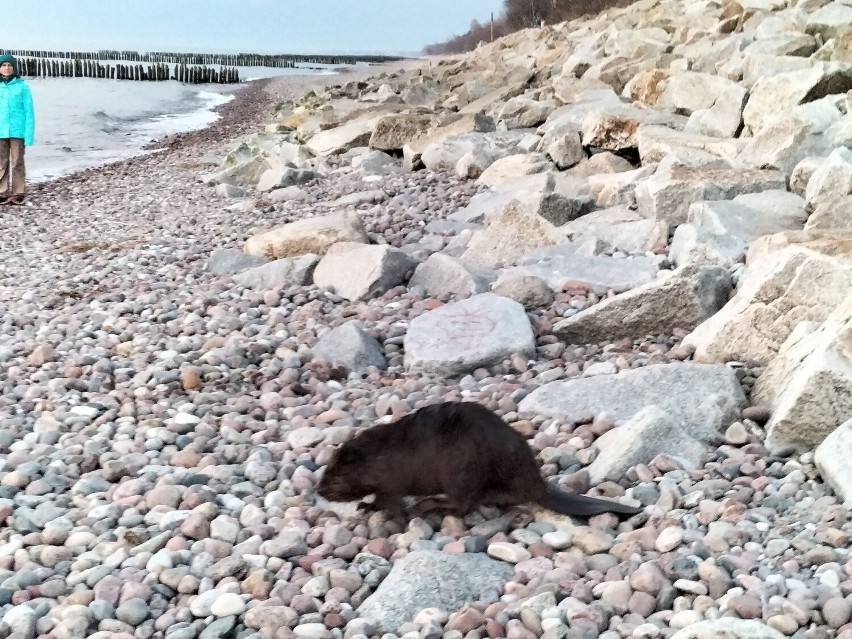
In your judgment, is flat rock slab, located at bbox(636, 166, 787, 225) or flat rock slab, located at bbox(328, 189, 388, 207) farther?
flat rock slab, located at bbox(328, 189, 388, 207)

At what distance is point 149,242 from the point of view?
7.77 metres

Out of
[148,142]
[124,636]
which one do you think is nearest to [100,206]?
[124,636]

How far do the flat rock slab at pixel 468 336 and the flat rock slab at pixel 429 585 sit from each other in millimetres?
1652

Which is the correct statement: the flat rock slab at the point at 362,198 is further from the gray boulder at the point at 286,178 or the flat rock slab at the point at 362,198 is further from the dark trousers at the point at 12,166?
the dark trousers at the point at 12,166

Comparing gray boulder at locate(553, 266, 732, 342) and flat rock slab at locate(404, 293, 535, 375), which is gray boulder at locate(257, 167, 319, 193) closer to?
flat rock slab at locate(404, 293, 535, 375)

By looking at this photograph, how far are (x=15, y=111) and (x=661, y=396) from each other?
34.5ft

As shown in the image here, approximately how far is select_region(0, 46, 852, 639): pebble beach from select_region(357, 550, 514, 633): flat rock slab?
0.01 m

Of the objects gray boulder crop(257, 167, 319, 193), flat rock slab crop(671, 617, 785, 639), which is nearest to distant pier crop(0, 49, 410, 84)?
gray boulder crop(257, 167, 319, 193)

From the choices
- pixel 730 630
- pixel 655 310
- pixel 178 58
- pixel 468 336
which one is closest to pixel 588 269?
pixel 655 310

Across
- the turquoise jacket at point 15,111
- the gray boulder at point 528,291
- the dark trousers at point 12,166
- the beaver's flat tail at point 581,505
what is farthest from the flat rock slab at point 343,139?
the beaver's flat tail at point 581,505

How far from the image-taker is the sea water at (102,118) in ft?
58.0

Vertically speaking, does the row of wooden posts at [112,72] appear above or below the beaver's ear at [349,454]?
above

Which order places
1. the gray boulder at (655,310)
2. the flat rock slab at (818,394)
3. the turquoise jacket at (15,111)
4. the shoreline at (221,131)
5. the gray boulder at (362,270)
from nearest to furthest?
the flat rock slab at (818,394) → the gray boulder at (655,310) → the gray boulder at (362,270) → the turquoise jacket at (15,111) → the shoreline at (221,131)

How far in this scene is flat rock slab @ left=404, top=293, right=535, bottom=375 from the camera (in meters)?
4.17
